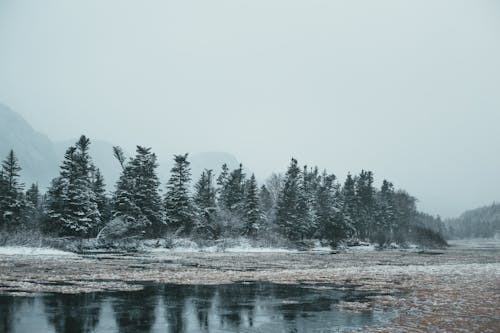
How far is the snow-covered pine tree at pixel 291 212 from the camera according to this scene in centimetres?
9069

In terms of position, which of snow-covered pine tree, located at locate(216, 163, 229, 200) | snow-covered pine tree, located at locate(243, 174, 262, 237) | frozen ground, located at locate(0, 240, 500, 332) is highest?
snow-covered pine tree, located at locate(216, 163, 229, 200)

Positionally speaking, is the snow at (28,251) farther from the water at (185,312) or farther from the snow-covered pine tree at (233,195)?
the snow-covered pine tree at (233,195)

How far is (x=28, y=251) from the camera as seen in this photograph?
51.6 metres

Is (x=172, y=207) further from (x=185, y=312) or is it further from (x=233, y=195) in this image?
(x=185, y=312)

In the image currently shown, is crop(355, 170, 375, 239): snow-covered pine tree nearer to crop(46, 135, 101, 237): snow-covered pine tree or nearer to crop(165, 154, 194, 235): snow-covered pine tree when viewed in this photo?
crop(165, 154, 194, 235): snow-covered pine tree

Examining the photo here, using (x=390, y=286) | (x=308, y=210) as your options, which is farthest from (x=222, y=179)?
(x=390, y=286)

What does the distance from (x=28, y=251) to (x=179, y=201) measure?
31.7 metres

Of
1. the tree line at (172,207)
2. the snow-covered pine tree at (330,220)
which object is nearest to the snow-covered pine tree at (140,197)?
the tree line at (172,207)

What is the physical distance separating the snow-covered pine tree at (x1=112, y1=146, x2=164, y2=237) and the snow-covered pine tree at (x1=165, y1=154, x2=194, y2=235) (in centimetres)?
272

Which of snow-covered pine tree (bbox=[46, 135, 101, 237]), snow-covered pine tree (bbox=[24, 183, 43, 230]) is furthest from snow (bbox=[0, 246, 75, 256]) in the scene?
snow-covered pine tree (bbox=[24, 183, 43, 230])

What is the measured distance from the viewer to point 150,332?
1392 centimetres

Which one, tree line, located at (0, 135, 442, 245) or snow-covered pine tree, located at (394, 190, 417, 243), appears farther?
snow-covered pine tree, located at (394, 190, 417, 243)

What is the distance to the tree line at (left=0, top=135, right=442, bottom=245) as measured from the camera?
6506 cm

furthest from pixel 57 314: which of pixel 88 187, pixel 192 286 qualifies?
pixel 88 187
